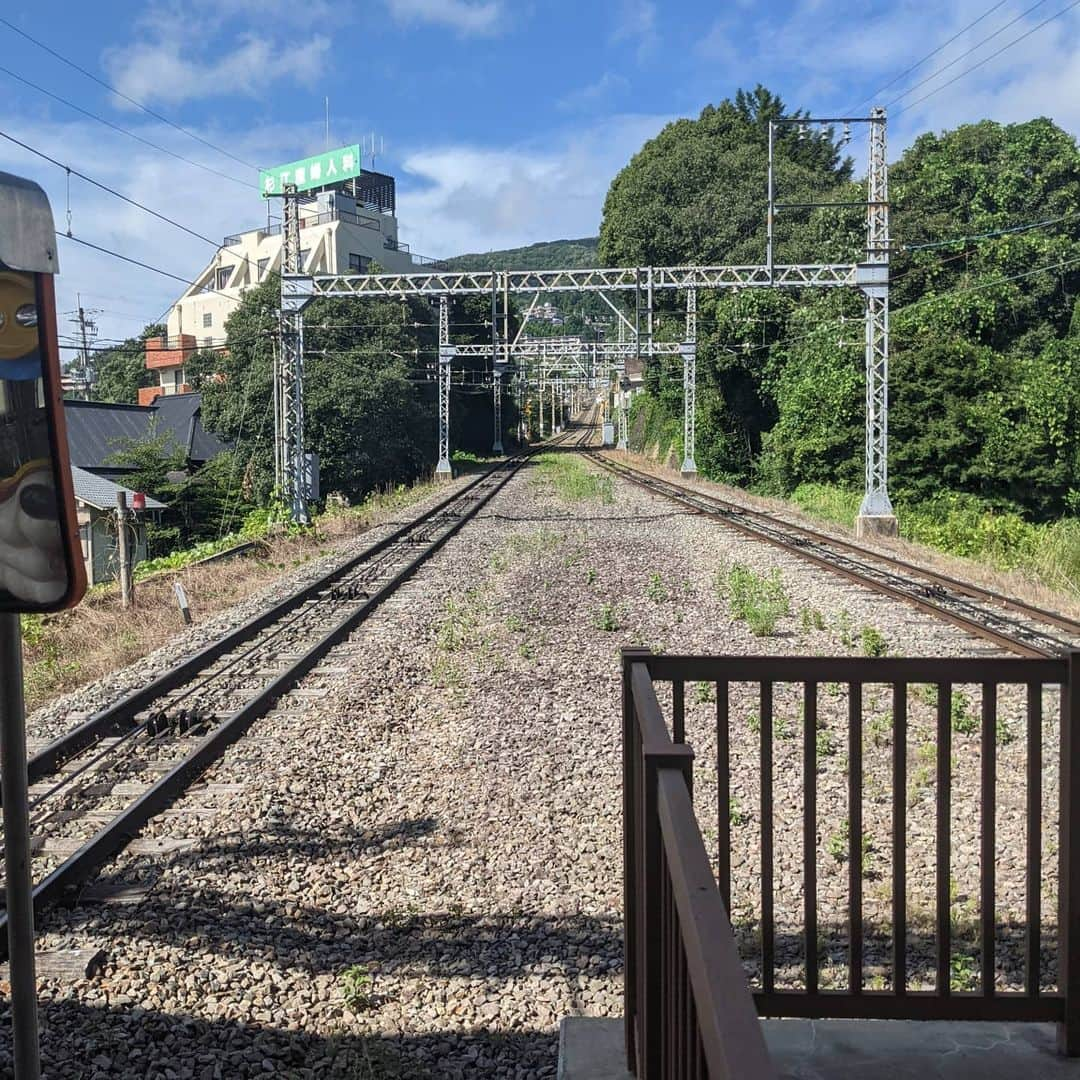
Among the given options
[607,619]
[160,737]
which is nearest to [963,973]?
[160,737]

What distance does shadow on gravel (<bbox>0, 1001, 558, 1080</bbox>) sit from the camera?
3.50 metres

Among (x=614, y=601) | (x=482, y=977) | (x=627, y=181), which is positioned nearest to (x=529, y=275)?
(x=614, y=601)

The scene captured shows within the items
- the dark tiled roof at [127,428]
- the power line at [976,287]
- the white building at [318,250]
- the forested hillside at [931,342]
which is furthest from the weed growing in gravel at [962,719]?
the white building at [318,250]

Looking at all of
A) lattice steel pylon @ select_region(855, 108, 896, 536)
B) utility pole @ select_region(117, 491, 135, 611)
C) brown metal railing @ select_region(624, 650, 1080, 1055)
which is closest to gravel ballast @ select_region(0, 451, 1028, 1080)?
brown metal railing @ select_region(624, 650, 1080, 1055)

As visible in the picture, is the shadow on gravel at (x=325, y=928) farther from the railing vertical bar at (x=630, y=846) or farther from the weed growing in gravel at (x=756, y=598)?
the weed growing in gravel at (x=756, y=598)

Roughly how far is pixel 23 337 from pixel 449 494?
30.2 meters

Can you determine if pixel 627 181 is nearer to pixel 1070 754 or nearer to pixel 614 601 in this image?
pixel 614 601

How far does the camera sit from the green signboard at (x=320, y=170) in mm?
64750

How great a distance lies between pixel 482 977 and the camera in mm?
4098

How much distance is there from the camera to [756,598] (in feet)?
39.5

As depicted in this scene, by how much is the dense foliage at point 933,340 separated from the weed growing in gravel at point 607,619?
1245 centimetres

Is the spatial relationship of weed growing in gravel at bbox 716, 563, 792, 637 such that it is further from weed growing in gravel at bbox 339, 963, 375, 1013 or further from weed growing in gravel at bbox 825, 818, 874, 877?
weed growing in gravel at bbox 339, 963, 375, 1013

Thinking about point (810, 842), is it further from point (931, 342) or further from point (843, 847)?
point (931, 342)

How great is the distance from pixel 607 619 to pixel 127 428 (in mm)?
35824
